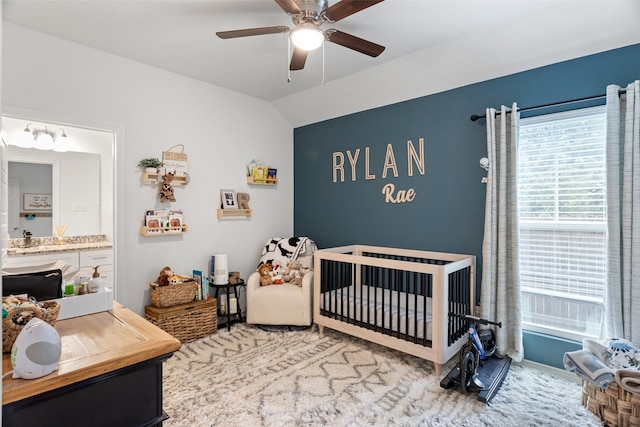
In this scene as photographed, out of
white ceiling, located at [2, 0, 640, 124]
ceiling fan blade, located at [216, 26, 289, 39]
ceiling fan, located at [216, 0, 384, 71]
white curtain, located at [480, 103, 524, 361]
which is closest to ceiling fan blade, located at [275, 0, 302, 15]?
ceiling fan, located at [216, 0, 384, 71]

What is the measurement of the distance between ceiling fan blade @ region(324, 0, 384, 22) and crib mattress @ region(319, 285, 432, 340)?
76.7 inches

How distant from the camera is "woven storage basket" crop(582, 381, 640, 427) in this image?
187 centimetres

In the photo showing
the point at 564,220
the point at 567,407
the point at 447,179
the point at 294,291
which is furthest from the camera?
the point at 294,291

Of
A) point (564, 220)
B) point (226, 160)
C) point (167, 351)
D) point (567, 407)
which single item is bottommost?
point (567, 407)

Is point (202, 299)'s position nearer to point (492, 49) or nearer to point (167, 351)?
point (167, 351)

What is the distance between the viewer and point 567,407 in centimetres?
213

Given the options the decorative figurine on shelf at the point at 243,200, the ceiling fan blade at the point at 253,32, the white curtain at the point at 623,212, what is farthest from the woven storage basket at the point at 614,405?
the decorative figurine on shelf at the point at 243,200

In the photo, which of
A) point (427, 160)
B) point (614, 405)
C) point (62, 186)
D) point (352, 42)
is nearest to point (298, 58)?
point (352, 42)

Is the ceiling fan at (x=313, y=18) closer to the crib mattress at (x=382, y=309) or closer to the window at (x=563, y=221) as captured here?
the window at (x=563, y=221)

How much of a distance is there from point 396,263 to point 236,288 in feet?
6.17

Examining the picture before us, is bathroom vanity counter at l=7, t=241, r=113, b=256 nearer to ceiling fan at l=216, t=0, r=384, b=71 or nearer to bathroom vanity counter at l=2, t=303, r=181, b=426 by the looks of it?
bathroom vanity counter at l=2, t=303, r=181, b=426

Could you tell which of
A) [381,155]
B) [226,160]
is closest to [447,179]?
[381,155]

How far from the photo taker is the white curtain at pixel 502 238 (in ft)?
8.74

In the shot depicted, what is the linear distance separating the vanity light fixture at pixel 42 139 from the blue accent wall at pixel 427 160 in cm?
280
